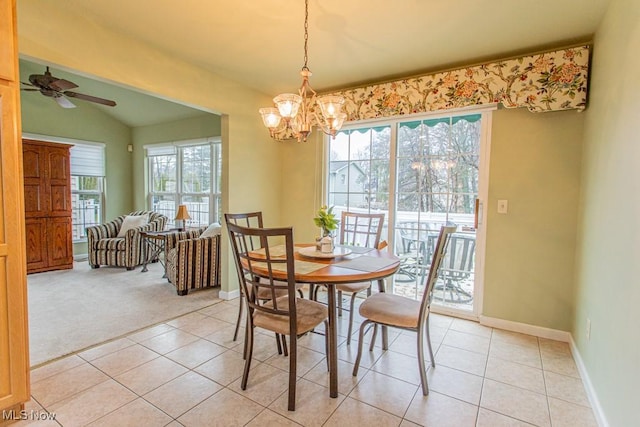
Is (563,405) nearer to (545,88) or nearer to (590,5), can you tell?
(545,88)

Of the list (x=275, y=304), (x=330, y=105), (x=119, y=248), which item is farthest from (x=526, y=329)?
(x=119, y=248)

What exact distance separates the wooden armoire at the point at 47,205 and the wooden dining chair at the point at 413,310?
16.7 ft

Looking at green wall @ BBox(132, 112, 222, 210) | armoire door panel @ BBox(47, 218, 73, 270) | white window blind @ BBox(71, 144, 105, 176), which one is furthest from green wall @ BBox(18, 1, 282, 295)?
white window blind @ BBox(71, 144, 105, 176)

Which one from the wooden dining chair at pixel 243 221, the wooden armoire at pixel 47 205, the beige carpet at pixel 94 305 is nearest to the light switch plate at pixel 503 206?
the wooden dining chair at pixel 243 221

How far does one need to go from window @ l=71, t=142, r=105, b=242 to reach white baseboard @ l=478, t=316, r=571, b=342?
6.60 metres

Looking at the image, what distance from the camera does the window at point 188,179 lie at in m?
5.39

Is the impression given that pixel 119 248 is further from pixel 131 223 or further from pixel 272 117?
pixel 272 117

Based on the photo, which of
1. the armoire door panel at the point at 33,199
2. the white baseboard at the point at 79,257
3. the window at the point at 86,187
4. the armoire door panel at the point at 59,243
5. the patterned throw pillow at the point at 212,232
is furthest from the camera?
the window at the point at 86,187

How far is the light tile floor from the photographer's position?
1.76 metres

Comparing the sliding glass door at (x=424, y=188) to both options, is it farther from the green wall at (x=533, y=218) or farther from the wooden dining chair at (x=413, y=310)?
the wooden dining chair at (x=413, y=310)

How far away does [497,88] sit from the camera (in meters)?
2.75

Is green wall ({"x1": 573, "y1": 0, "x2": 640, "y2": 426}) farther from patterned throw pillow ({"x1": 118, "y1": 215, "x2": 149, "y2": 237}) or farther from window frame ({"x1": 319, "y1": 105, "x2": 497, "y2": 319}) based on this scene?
patterned throw pillow ({"x1": 118, "y1": 215, "x2": 149, "y2": 237})

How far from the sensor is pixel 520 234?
2.87 metres

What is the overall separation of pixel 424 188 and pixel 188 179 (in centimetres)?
429
